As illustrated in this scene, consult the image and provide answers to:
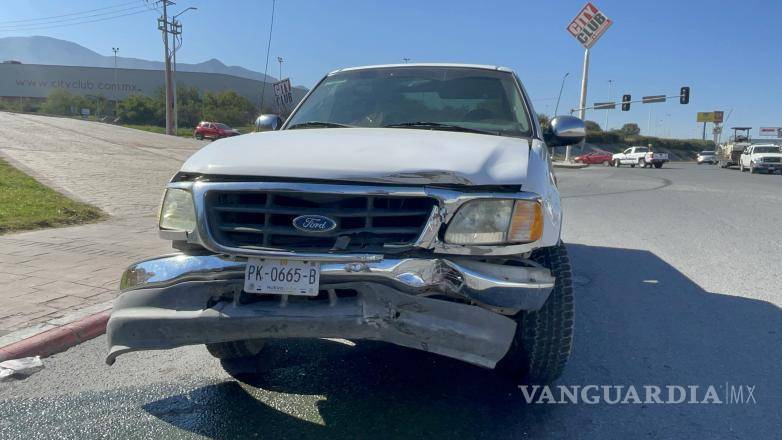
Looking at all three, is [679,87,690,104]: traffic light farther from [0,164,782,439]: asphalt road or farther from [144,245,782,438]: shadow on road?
[144,245,782,438]: shadow on road

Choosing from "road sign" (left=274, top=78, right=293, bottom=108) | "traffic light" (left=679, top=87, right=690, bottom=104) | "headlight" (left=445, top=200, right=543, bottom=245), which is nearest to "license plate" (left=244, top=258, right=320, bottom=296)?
"headlight" (left=445, top=200, right=543, bottom=245)

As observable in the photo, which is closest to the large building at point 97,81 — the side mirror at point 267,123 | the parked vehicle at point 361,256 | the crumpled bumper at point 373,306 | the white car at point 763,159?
the white car at point 763,159

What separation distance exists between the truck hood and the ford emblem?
0.58 feet

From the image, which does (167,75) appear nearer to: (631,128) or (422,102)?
(422,102)

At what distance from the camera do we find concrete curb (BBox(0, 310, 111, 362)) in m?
3.79

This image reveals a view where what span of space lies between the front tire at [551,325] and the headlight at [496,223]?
294 mm

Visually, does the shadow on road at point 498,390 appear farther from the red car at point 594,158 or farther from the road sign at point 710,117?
the road sign at point 710,117

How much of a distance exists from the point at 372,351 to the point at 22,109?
79783mm

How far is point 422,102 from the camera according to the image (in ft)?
13.6

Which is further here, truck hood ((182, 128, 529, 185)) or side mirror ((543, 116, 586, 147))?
side mirror ((543, 116, 586, 147))

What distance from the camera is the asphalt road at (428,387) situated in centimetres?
284

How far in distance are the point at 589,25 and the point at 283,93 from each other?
39785 millimetres

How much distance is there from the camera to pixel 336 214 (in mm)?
2547

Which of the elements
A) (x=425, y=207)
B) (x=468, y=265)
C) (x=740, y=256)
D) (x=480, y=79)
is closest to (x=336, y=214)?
(x=425, y=207)
